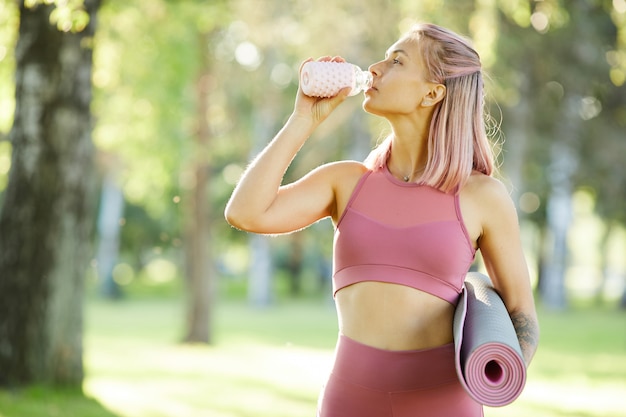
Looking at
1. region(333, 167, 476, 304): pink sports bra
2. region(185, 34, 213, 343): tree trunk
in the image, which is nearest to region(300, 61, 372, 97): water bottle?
region(333, 167, 476, 304): pink sports bra

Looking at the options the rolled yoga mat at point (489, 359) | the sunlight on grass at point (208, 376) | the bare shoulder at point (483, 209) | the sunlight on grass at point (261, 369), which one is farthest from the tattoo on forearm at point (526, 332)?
the sunlight on grass at point (261, 369)

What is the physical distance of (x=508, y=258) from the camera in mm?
3084

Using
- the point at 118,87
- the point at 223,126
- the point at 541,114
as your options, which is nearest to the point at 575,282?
the point at 541,114

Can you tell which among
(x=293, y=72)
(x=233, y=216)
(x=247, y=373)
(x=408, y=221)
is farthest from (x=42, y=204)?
(x=293, y=72)

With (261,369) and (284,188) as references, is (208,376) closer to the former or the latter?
(261,369)

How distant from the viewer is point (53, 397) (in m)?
9.06

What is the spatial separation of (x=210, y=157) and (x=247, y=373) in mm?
6434

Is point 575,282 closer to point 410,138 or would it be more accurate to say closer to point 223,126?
point 223,126

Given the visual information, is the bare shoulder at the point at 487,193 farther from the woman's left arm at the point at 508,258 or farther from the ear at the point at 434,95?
the ear at the point at 434,95

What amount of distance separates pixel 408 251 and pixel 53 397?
6.77 metres

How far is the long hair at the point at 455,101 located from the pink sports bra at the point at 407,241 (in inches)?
4.0

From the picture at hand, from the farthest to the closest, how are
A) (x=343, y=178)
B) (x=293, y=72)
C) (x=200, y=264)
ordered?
1. (x=293, y=72)
2. (x=200, y=264)
3. (x=343, y=178)

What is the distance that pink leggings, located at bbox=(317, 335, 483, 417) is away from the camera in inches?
117

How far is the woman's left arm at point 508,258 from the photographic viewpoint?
3059mm
